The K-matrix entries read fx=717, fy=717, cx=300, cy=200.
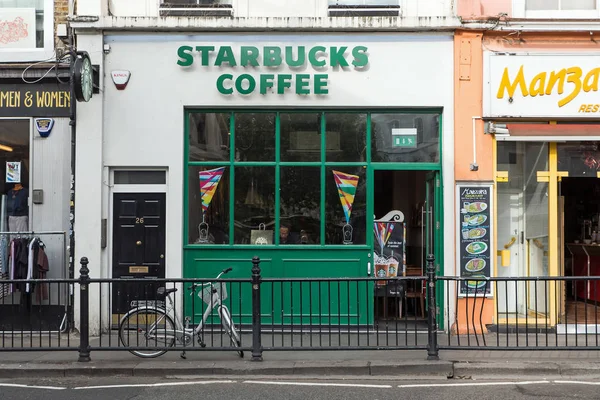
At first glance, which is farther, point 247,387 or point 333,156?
point 333,156

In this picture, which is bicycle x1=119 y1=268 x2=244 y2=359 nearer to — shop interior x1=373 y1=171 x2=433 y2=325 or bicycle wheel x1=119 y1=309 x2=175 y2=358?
bicycle wheel x1=119 y1=309 x2=175 y2=358

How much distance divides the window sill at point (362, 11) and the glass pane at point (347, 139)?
1.64 meters

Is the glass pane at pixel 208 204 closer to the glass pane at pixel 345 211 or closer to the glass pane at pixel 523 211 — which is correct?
the glass pane at pixel 345 211

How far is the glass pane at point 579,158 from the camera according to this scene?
11.4m

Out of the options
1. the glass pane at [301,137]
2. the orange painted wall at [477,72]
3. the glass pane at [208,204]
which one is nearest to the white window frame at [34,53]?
the glass pane at [208,204]

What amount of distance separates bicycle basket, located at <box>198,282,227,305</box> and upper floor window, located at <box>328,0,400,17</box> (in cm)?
491

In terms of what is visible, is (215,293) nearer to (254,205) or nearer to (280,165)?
(254,205)

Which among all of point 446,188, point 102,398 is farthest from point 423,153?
point 102,398

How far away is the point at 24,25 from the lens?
11609 mm

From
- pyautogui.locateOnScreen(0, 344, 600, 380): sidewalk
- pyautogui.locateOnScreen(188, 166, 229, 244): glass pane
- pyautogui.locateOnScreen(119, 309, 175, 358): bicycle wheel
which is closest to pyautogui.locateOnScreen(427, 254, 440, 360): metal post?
pyautogui.locateOnScreen(0, 344, 600, 380): sidewalk

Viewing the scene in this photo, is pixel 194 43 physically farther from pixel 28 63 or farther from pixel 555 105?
pixel 555 105

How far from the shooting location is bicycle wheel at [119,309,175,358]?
357 inches

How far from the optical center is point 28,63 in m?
11.5

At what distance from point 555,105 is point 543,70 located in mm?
573
